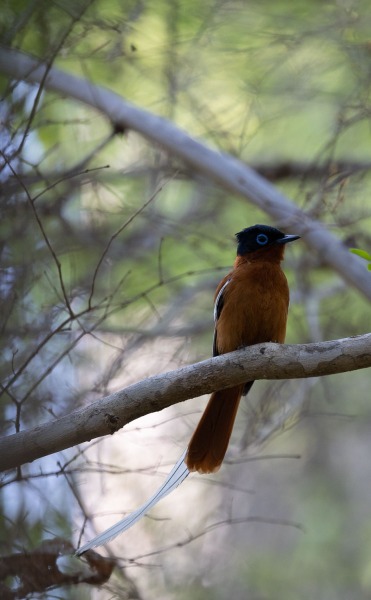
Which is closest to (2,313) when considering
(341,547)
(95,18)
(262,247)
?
(262,247)

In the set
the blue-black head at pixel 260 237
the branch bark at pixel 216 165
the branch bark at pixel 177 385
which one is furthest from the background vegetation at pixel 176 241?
the branch bark at pixel 177 385

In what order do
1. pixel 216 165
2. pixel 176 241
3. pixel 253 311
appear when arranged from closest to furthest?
pixel 253 311
pixel 216 165
pixel 176 241

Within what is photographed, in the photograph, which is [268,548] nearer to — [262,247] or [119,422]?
[262,247]

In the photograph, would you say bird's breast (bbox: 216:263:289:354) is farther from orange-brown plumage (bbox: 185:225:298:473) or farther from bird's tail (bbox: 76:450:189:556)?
bird's tail (bbox: 76:450:189:556)

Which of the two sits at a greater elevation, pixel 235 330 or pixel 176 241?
pixel 176 241

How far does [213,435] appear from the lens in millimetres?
4227

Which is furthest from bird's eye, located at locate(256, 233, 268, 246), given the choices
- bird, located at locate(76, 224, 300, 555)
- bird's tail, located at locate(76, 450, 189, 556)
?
bird's tail, located at locate(76, 450, 189, 556)

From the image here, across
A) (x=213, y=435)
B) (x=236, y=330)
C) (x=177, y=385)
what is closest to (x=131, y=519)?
(x=177, y=385)

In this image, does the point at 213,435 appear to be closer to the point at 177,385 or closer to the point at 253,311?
the point at 253,311

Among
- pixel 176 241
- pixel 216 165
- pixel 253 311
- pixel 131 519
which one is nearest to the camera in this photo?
pixel 131 519

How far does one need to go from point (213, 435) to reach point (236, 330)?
60cm

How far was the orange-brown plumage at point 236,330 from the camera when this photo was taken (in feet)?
13.7

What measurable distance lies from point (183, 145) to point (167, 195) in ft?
5.93

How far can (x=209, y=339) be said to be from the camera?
6.81 meters
